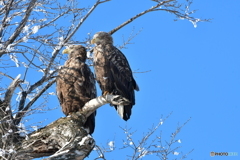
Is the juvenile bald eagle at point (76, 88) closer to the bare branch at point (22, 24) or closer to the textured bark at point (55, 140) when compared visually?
the bare branch at point (22, 24)

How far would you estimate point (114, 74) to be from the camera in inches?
324

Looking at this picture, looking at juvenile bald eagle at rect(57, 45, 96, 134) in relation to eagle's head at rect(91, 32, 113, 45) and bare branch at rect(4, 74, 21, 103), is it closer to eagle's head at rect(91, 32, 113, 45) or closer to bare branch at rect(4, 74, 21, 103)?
eagle's head at rect(91, 32, 113, 45)

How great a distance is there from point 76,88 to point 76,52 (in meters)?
0.73

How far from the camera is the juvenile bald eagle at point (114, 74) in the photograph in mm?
8125

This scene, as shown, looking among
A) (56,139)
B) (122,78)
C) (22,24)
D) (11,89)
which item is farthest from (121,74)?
(56,139)

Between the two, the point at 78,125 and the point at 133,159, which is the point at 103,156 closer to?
the point at 78,125

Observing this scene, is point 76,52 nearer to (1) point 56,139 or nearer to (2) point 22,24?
(2) point 22,24

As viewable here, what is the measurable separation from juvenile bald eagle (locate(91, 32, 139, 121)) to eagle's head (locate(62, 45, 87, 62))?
0.22 metres

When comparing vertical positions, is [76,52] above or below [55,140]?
above

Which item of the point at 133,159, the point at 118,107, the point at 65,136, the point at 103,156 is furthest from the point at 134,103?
the point at 65,136

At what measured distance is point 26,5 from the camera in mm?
7492

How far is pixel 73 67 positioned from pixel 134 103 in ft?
4.28

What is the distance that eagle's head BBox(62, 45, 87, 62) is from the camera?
8.14m

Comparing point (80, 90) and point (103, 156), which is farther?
point (80, 90)
